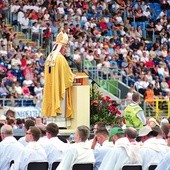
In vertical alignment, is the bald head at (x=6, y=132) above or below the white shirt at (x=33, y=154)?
above

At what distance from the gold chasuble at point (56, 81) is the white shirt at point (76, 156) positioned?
8037mm

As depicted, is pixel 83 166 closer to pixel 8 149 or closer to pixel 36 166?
pixel 36 166

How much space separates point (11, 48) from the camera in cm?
3803

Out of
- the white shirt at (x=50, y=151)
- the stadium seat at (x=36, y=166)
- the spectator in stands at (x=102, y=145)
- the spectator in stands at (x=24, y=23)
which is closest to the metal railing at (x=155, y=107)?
the spectator in stands at (x=24, y=23)

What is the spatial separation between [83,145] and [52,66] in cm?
846

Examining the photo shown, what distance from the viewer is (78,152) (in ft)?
60.9

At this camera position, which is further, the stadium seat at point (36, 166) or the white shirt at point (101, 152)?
the white shirt at point (101, 152)

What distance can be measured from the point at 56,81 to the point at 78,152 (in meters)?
8.50

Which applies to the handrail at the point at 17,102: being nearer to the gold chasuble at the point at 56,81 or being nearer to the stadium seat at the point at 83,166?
the gold chasuble at the point at 56,81

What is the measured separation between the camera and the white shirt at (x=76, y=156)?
59.7 feet

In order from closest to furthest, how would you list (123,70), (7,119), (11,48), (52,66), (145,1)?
(7,119) < (52,66) < (11,48) < (123,70) < (145,1)

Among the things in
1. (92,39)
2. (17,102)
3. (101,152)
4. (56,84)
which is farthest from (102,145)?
(92,39)

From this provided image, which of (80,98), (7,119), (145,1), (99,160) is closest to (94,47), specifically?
(145,1)

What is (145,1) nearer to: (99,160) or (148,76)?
(148,76)
